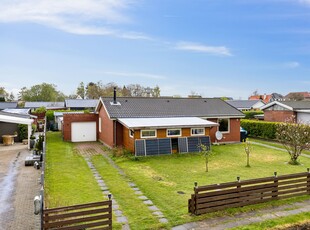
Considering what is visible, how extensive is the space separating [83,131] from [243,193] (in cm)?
2055

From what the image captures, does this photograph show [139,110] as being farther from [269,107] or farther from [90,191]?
[269,107]

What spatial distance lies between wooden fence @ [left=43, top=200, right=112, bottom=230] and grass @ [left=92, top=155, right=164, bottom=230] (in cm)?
94

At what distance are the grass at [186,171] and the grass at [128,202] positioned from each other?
0.60 metres

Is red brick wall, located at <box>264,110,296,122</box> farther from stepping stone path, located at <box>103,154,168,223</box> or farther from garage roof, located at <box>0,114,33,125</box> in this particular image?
garage roof, located at <box>0,114,33,125</box>

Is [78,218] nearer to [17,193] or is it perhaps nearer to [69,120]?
[17,193]

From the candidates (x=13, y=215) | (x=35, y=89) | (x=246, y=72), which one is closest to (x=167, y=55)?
(x=246, y=72)

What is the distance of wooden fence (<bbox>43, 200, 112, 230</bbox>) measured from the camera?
287 inches

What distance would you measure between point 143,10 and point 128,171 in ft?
47.2

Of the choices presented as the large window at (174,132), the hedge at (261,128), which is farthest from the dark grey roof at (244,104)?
the large window at (174,132)

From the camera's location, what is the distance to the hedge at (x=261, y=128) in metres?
27.7

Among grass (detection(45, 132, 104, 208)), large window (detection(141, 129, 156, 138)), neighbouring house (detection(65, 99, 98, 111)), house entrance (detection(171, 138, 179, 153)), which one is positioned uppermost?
neighbouring house (detection(65, 99, 98, 111))

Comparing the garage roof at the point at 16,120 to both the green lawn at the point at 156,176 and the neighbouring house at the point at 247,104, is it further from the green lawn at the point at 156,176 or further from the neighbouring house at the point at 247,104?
the neighbouring house at the point at 247,104

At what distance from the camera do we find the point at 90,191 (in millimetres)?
11523

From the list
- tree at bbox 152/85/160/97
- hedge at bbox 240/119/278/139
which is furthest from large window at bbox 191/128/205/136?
tree at bbox 152/85/160/97
